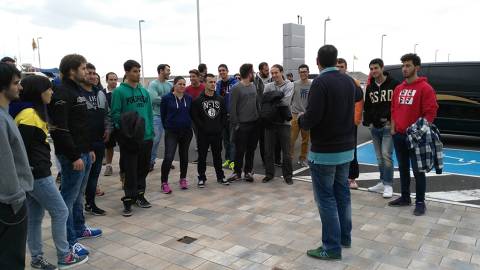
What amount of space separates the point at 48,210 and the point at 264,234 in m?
2.12

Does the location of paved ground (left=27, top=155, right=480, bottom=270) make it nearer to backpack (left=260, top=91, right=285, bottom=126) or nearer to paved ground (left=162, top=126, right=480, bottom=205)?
paved ground (left=162, top=126, right=480, bottom=205)

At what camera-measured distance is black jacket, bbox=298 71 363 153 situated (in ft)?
11.3

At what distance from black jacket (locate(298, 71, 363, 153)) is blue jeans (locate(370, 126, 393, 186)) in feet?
6.86

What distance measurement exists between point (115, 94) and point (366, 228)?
3334 millimetres

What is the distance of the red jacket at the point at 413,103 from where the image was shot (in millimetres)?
4703

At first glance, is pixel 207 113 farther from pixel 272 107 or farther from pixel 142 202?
pixel 142 202

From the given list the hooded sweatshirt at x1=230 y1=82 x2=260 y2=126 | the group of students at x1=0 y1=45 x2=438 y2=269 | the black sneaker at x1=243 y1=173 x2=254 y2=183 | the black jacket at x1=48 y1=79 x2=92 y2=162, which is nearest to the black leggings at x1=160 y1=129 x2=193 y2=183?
the group of students at x1=0 y1=45 x2=438 y2=269

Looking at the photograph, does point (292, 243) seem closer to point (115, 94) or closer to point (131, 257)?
point (131, 257)

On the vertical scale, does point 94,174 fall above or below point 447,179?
above

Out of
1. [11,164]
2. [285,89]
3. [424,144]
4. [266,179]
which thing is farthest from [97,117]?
[424,144]

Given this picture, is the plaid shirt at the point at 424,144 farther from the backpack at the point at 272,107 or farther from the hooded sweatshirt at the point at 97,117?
the hooded sweatshirt at the point at 97,117

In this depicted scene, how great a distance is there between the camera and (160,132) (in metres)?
7.20

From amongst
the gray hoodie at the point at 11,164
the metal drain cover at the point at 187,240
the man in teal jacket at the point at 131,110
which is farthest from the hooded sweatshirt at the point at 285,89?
the gray hoodie at the point at 11,164

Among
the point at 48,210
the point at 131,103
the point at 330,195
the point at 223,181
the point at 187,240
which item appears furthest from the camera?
the point at 223,181
